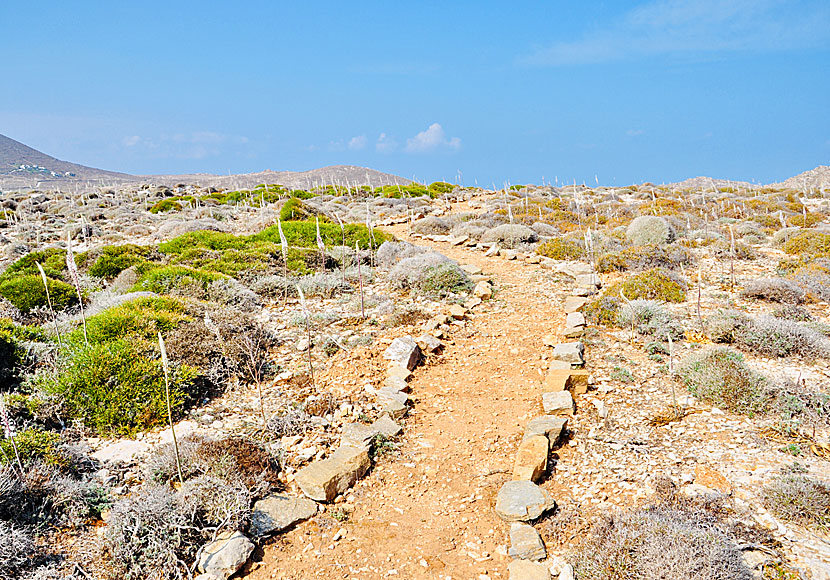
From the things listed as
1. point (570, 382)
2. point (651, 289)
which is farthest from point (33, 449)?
point (651, 289)

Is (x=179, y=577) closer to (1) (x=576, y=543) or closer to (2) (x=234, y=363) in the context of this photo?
(1) (x=576, y=543)

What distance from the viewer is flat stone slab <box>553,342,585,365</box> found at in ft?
23.1

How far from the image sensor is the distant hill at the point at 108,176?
7518cm

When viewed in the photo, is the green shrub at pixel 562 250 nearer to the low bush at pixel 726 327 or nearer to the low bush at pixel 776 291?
the low bush at pixel 776 291

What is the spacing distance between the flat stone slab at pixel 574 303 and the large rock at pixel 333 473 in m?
A: 5.77

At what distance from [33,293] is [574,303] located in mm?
10815

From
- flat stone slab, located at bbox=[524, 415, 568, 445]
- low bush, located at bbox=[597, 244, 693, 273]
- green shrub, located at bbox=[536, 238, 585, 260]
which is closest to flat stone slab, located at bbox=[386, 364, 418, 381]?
flat stone slab, located at bbox=[524, 415, 568, 445]

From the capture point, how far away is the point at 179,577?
3656mm

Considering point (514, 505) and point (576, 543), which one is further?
point (514, 505)

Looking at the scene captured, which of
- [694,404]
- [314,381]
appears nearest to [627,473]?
[694,404]

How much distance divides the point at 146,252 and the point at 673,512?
14700 mm

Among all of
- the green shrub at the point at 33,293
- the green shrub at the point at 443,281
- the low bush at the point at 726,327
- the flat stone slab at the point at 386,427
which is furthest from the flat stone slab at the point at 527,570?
the green shrub at the point at 33,293

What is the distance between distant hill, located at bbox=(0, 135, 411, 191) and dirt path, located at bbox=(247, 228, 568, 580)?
152 ft

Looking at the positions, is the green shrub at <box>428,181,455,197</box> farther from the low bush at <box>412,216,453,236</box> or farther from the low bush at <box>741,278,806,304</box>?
the low bush at <box>741,278,806,304</box>
